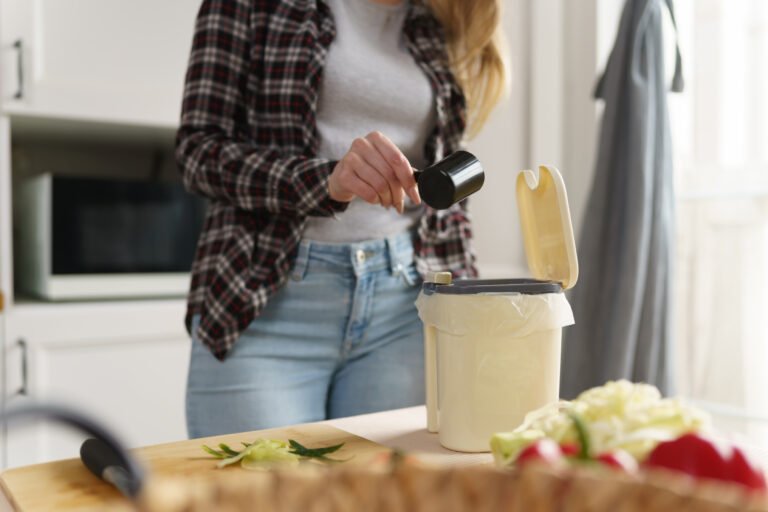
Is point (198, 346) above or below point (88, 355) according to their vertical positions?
above

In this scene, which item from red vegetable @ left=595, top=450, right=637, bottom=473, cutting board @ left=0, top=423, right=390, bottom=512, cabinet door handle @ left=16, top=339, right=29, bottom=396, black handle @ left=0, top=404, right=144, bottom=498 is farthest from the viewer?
cabinet door handle @ left=16, top=339, right=29, bottom=396

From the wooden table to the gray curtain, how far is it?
37.9 inches

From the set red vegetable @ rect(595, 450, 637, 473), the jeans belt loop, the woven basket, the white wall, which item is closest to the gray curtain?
the white wall

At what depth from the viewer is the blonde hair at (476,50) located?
113 centimetres

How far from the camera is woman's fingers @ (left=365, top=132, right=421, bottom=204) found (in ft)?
2.53

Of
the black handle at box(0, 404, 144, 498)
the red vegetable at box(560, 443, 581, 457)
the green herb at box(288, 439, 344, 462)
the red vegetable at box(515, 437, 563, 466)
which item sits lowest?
the green herb at box(288, 439, 344, 462)

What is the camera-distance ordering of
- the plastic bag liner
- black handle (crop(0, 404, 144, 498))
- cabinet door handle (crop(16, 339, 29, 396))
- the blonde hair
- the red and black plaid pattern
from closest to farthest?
1. black handle (crop(0, 404, 144, 498))
2. the plastic bag liner
3. the red and black plaid pattern
4. the blonde hair
5. cabinet door handle (crop(16, 339, 29, 396))

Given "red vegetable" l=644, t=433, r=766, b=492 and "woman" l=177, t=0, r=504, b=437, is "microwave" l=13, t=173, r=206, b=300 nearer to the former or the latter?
"woman" l=177, t=0, r=504, b=437

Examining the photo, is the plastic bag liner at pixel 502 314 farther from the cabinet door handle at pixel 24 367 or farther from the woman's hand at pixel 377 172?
the cabinet door handle at pixel 24 367

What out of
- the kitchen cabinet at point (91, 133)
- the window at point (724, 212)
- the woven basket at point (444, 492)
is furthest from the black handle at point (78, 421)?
the window at point (724, 212)

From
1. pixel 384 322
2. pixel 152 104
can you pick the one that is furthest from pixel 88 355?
pixel 384 322

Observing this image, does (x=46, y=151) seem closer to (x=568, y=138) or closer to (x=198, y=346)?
(x=198, y=346)

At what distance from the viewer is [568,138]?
2.10 meters

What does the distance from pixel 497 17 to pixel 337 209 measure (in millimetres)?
416
